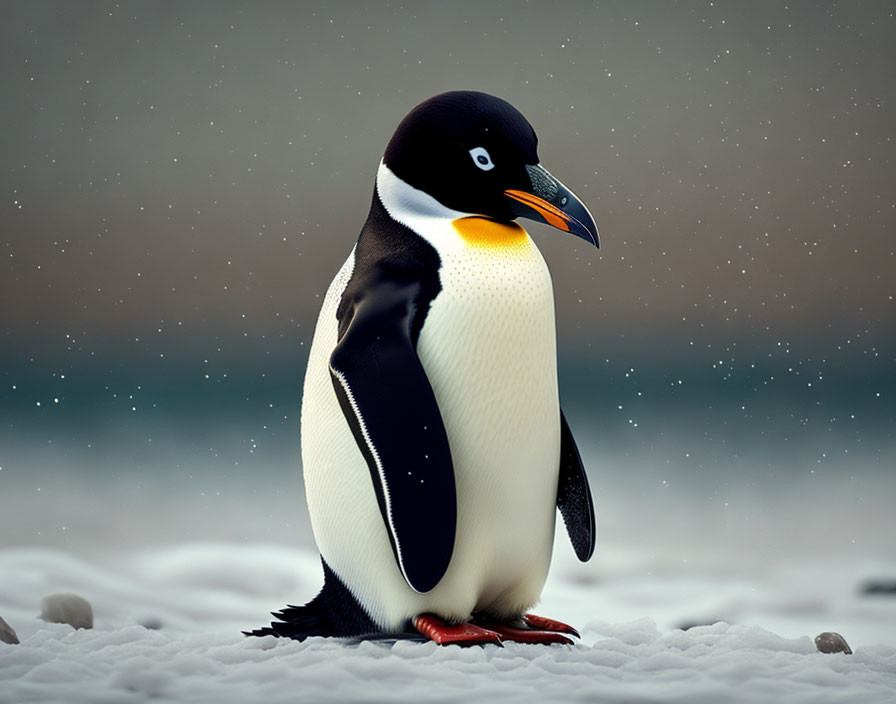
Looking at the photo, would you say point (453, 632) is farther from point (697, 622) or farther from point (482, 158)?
point (697, 622)

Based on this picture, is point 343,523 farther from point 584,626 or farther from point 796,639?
point 796,639

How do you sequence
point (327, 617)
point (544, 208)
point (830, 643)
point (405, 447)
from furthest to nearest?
1. point (830, 643)
2. point (327, 617)
3. point (544, 208)
4. point (405, 447)

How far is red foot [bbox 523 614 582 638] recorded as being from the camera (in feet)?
7.52

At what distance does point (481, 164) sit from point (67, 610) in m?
1.59

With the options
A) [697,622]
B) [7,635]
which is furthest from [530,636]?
[7,635]

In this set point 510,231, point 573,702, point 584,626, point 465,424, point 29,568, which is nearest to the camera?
point 573,702

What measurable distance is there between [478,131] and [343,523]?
796 mm

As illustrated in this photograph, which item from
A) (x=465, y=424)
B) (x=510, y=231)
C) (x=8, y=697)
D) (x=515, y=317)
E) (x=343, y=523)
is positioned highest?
(x=510, y=231)

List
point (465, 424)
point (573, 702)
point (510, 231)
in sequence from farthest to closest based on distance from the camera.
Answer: point (510, 231) → point (465, 424) → point (573, 702)

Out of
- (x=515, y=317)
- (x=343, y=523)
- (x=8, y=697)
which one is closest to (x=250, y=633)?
(x=343, y=523)

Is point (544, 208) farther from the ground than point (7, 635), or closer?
farther from the ground

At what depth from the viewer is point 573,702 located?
187 centimetres

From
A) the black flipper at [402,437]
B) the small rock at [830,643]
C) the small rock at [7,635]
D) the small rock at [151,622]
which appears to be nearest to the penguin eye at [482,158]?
the black flipper at [402,437]

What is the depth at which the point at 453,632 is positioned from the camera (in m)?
2.03
